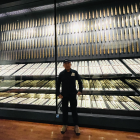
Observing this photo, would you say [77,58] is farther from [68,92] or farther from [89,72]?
[68,92]

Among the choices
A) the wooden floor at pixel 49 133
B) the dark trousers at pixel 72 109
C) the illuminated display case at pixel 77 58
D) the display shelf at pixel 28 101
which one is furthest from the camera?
the display shelf at pixel 28 101

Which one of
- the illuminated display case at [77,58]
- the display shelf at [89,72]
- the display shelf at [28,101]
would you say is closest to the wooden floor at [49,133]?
the illuminated display case at [77,58]

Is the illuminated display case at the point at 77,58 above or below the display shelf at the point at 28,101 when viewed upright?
above

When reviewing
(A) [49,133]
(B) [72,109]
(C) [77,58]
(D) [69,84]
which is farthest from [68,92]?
(C) [77,58]

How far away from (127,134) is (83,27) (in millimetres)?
2570

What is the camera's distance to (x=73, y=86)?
1.55 m

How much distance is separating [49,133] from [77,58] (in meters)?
1.83

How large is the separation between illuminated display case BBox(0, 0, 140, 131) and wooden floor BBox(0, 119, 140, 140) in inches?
4.2

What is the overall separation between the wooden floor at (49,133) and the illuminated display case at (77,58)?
11 centimetres

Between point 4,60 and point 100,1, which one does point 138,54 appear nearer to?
point 100,1

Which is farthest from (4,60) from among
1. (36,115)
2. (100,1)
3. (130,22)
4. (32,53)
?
(130,22)

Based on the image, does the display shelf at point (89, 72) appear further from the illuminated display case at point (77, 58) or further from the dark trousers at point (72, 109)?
the dark trousers at point (72, 109)

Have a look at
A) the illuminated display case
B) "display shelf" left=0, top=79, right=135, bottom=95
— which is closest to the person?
the illuminated display case

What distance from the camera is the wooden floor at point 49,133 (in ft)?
4.43
